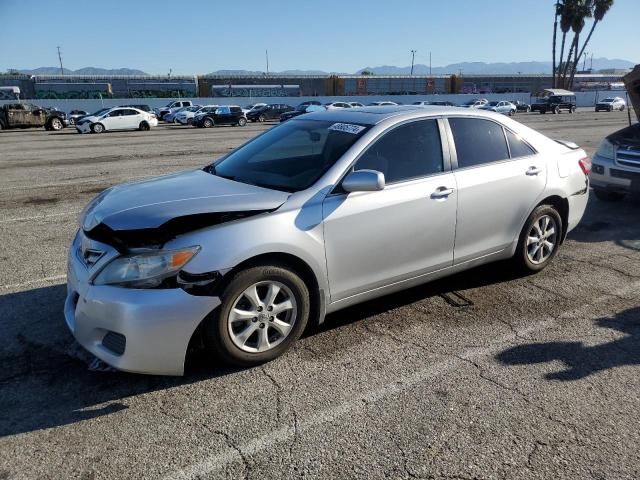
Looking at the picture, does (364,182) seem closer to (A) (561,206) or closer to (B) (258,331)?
(B) (258,331)

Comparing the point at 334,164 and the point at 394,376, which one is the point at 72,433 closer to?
the point at 394,376

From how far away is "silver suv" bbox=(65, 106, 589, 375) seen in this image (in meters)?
3.09

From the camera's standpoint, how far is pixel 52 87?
2825 inches

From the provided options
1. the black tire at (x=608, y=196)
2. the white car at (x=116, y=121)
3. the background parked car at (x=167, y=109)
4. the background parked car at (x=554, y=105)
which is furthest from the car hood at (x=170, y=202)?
the background parked car at (x=554, y=105)

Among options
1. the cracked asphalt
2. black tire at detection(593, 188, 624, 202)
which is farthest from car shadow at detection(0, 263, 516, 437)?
black tire at detection(593, 188, 624, 202)

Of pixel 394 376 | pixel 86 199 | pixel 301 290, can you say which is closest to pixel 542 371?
pixel 394 376

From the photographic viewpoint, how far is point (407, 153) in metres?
4.12

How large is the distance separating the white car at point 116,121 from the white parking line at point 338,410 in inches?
1194

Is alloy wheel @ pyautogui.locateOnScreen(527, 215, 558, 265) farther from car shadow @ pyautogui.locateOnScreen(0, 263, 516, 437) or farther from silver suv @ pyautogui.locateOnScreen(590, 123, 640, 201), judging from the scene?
silver suv @ pyautogui.locateOnScreen(590, 123, 640, 201)

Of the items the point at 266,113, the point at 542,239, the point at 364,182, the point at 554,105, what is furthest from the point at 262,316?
the point at 554,105

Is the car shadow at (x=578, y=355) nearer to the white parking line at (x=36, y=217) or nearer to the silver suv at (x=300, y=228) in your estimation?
the silver suv at (x=300, y=228)

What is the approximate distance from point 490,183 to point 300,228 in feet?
6.32

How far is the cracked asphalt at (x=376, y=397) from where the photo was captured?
103 inches

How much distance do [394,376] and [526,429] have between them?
33.4 inches
